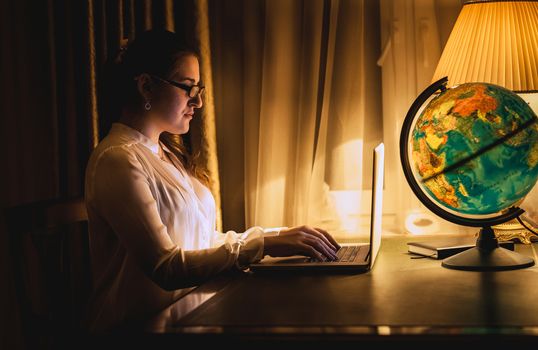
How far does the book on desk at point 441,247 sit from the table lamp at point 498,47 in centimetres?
14

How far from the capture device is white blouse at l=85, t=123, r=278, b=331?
1.46 m

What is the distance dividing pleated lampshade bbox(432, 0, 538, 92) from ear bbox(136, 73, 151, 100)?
2.35ft

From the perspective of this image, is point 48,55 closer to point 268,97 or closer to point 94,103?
point 94,103

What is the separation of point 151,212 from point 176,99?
1.13 ft

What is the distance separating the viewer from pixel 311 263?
1.50 meters

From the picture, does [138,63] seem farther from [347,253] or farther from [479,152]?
[479,152]

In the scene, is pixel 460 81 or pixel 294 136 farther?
pixel 294 136

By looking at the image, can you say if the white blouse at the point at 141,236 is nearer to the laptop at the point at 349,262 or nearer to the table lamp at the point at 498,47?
the laptop at the point at 349,262

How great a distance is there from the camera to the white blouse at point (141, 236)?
1.46 m

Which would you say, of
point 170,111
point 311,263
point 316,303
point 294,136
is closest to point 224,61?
point 294,136

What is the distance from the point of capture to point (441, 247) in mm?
1649

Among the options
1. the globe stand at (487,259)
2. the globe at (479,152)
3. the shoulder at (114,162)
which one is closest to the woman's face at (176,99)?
the shoulder at (114,162)

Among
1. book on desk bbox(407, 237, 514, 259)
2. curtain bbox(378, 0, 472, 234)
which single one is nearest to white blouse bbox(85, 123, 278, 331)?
book on desk bbox(407, 237, 514, 259)

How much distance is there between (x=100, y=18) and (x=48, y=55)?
0.66ft
